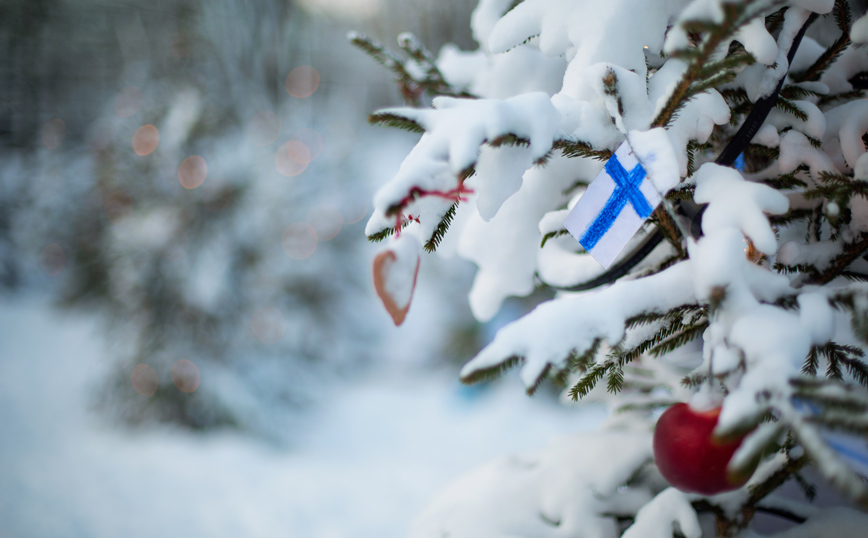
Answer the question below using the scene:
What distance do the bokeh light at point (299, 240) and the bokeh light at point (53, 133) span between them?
95.5 inches

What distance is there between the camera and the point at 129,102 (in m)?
2.38

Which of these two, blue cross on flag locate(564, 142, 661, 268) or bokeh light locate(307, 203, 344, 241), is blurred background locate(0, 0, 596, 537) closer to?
bokeh light locate(307, 203, 344, 241)

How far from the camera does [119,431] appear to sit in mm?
2078

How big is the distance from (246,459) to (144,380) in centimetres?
65

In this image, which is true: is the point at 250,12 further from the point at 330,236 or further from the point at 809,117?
the point at 809,117

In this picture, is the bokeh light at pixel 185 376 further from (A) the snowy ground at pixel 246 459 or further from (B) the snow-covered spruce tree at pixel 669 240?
(B) the snow-covered spruce tree at pixel 669 240


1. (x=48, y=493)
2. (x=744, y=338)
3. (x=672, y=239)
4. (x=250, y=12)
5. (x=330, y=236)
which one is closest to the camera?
(x=744, y=338)

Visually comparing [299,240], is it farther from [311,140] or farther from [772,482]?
[772,482]

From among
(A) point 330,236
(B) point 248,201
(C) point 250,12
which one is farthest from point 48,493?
(C) point 250,12

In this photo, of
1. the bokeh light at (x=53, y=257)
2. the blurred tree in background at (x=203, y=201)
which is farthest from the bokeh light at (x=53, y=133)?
the bokeh light at (x=53, y=257)

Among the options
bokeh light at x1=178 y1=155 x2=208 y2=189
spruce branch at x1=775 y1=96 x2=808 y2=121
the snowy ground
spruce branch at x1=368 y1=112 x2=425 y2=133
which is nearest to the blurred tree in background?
bokeh light at x1=178 y1=155 x2=208 y2=189

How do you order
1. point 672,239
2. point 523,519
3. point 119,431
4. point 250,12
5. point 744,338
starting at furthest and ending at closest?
point 250,12 < point 119,431 < point 523,519 < point 672,239 < point 744,338

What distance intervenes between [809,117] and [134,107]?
8.79 ft

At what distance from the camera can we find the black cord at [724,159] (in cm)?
43
